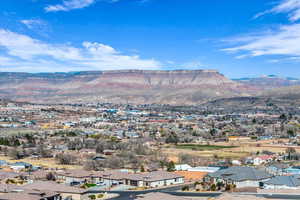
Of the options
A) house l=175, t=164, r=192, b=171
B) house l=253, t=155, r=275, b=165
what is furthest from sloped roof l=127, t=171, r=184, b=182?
house l=253, t=155, r=275, b=165

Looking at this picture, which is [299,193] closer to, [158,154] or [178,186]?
[178,186]

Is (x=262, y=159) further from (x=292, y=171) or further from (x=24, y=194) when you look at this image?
(x=24, y=194)

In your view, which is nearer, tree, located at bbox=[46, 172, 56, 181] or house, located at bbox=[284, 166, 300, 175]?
tree, located at bbox=[46, 172, 56, 181]

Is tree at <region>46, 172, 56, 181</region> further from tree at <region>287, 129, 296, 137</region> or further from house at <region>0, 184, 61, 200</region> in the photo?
tree at <region>287, 129, 296, 137</region>

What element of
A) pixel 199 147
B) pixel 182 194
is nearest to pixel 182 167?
pixel 182 194

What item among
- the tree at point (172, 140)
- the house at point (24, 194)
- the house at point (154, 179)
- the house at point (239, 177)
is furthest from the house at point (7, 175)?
the tree at point (172, 140)

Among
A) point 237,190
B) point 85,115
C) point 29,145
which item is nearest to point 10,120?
point 85,115
